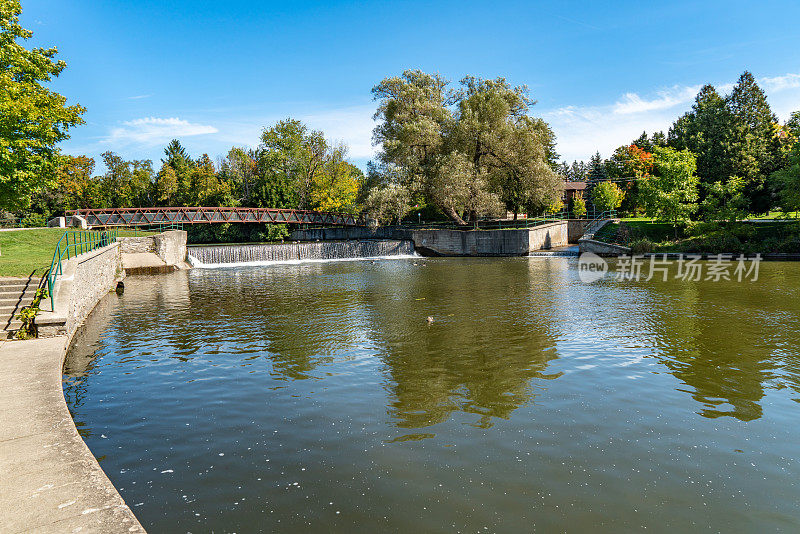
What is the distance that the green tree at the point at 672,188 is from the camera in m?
42.0

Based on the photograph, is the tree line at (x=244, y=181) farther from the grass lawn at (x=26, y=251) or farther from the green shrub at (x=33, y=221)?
the grass lawn at (x=26, y=251)

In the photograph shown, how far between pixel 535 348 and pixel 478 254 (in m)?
37.7

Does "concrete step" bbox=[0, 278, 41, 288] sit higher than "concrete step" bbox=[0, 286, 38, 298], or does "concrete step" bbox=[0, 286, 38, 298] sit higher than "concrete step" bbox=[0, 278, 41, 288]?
"concrete step" bbox=[0, 278, 41, 288]

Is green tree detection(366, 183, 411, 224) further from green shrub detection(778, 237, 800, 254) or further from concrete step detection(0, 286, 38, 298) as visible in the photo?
concrete step detection(0, 286, 38, 298)

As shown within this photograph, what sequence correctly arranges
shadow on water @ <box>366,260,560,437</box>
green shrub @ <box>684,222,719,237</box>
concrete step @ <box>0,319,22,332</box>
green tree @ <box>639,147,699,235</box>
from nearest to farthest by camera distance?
shadow on water @ <box>366,260,560,437</box> → concrete step @ <box>0,319,22,332</box> → green tree @ <box>639,147,699,235</box> → green shrub @ <box>684,222,719,237</box>

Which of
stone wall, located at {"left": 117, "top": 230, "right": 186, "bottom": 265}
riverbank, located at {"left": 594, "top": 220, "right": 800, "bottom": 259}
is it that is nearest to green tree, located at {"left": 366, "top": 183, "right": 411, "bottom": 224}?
stone wall, located at {"left": 117, "top": 230, "right": 186, "bottom": 265}

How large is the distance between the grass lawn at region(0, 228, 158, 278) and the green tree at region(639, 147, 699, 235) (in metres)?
45.3

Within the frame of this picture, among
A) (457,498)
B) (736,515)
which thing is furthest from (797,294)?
(457,498)

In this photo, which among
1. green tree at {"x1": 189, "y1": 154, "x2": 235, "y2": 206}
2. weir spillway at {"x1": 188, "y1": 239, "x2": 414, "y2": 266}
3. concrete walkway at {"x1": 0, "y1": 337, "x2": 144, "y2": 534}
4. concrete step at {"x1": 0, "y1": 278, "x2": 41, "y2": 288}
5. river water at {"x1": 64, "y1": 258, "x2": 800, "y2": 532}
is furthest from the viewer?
green tree at {"x1": 189, "y1": 154, "x2": 235, "y2": 206}

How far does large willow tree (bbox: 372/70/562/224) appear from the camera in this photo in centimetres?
4950

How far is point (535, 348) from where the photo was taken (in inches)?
506

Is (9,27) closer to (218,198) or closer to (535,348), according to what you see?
(535,348)

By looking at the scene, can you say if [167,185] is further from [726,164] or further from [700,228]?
[726,164]

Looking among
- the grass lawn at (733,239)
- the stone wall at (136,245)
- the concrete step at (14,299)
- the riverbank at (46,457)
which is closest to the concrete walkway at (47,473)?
the riverbank at (46,457)
